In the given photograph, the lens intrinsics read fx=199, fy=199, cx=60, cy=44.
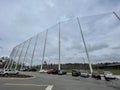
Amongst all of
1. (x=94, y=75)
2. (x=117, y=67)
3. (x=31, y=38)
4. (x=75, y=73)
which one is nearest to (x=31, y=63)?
(x=31, y=38)

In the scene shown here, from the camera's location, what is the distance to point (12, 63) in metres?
136

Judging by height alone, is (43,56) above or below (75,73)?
above

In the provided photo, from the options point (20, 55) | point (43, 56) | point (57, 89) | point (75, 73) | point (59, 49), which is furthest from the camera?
point (20, 55)

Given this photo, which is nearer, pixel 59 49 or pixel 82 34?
pixel 82 34

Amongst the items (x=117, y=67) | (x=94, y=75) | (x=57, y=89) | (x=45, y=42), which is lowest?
(x=57, y=89)

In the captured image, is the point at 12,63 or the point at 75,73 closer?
the point at 75,73

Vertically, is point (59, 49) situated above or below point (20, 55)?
below

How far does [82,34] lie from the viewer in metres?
65.9

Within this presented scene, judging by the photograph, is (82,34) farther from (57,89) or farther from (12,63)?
(12,63)

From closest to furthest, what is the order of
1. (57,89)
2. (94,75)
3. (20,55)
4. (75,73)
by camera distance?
(57,89) → (94,75) → (75,73) → (20,55)

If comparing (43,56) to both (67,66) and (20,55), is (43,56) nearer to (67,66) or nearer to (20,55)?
(20,55)

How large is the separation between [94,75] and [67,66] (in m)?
94.5

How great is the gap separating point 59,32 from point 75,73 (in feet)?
113

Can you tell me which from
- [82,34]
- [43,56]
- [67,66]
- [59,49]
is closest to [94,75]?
[82,34]
